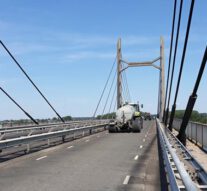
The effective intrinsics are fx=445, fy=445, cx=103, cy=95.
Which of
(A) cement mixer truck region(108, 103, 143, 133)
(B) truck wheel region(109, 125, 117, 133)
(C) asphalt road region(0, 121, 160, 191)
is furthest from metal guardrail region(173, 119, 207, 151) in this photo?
(B) truck wheel region(109, 125, 117, 133)

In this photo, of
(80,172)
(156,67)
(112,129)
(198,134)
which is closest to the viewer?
Result: (80,172)

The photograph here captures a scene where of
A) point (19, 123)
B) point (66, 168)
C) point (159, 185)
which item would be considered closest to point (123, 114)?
point (19, 123)

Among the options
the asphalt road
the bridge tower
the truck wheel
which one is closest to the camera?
the asphalt road

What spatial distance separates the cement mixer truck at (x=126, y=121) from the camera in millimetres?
44219

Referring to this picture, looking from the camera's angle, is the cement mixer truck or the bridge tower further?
the bridge tower

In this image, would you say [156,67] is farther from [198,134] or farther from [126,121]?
[198,134]

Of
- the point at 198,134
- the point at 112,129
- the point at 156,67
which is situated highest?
the point at 156,67

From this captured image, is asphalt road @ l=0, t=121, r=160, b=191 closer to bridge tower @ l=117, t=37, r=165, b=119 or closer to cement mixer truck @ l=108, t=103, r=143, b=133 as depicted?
cement mixer truck @ l=108, t=103, r=143, b=133

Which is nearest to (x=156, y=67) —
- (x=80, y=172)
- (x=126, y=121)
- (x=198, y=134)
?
(x=126, y=121)

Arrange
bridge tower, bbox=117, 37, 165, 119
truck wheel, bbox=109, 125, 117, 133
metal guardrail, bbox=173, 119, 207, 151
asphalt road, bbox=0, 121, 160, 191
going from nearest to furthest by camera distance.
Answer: asphalt road, bbox=0, 121, 160, 191 → metal guardrail, bbox=173, 119, 207, 151 → truck wheel, bbox=109, 125, 117, 133 → bridge tower, bbox=117, 37, 165, 119

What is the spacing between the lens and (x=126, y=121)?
45.5 meters

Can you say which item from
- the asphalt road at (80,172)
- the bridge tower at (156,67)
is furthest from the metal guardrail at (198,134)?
the bridge tower at (156,67)

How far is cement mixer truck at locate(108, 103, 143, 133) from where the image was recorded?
44.2 m

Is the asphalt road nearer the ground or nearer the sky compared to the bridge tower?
nearer the ground
